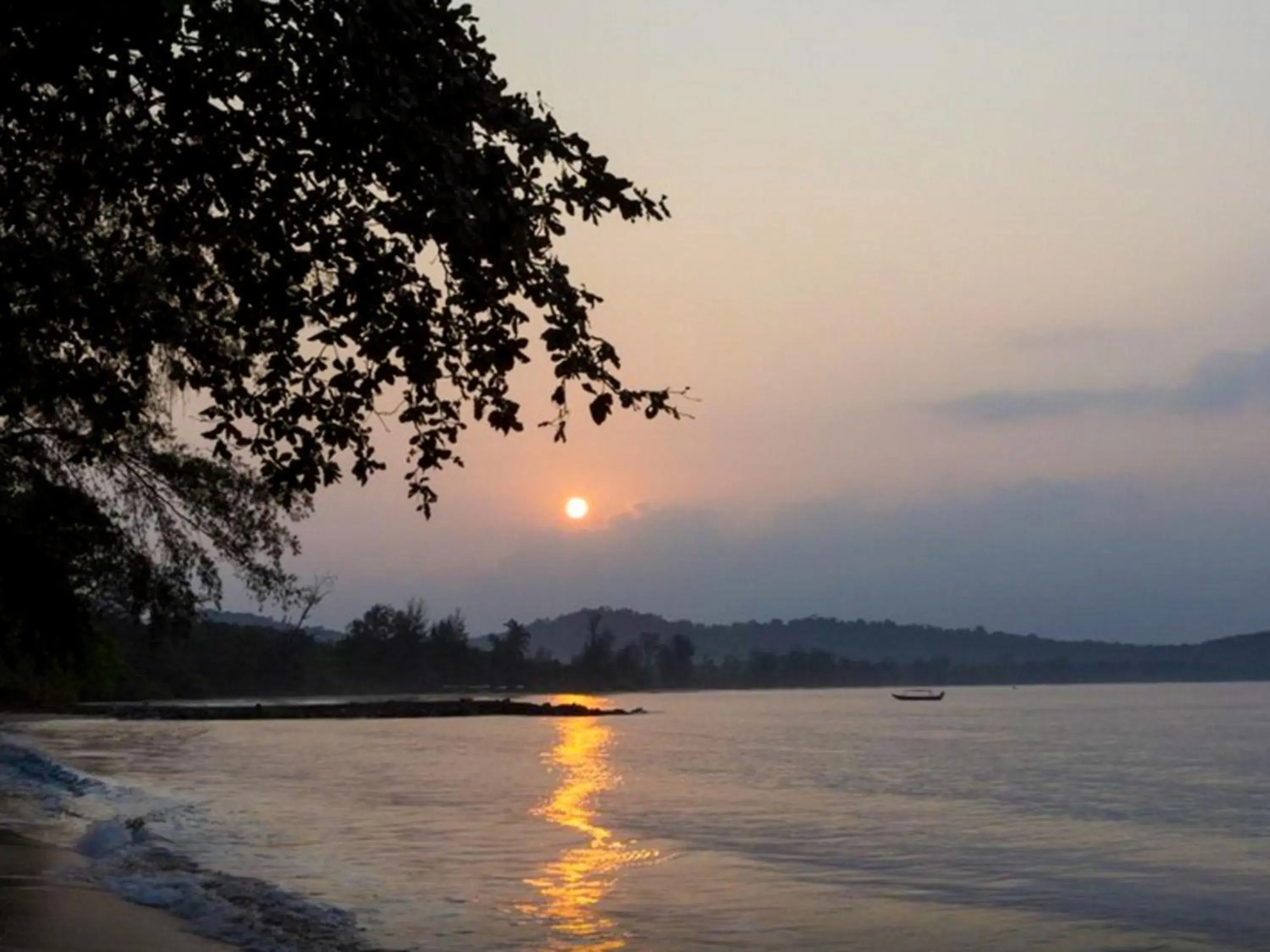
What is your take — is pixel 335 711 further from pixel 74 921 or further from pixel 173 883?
pixel 74 921

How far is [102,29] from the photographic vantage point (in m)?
6.82

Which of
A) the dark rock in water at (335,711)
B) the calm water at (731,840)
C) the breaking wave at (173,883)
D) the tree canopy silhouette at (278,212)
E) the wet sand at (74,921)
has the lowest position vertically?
the calm water at (731,840)

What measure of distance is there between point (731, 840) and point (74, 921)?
2144cm

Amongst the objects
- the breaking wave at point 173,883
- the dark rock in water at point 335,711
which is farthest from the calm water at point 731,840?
the dark rock in water at point 335,711

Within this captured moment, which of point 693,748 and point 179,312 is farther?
point 693,748

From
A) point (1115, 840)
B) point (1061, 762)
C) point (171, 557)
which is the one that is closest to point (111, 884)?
point (171, 557)

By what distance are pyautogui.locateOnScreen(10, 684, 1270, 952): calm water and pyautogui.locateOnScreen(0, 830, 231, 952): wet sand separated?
2737 millimetres

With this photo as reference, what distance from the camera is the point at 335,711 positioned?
5413 inches

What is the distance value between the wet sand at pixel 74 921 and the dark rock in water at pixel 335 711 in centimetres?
9404

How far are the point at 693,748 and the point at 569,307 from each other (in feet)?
264

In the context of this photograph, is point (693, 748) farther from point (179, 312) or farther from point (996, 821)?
point (179, 312)

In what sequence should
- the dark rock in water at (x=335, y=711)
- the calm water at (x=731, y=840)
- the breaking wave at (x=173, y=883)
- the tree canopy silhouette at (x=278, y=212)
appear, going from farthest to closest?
the dark rock in water at (x=335, y=711), the calm water at (x=731, y=840), the breaking wave at (x=173, y=883), the tree canopy silhouette at (x=278, y=212)

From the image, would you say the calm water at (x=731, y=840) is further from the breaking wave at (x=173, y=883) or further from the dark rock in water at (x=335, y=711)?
the dark rock in water at (x=335, y=711)

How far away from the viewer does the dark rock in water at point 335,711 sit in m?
112
